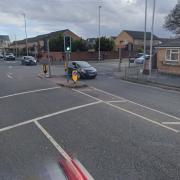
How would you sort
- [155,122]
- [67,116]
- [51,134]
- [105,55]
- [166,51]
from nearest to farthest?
[51,134] < [155,122] < [67,116] < [166,51] < [105,55]

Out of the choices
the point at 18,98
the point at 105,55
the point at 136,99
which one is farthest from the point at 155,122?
the point at 105,55

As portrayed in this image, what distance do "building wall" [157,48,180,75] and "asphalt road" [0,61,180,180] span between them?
51.0 feet

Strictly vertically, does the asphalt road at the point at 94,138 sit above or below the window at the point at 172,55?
below

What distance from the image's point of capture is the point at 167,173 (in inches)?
212

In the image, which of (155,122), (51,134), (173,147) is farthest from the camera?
(155,122)

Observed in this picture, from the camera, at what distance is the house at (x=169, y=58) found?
28223 millimetres

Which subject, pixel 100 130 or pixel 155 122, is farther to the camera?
pixel 155 122

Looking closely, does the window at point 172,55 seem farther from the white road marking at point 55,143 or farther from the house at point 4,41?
the house at point 4,41

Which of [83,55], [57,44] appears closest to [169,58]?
[83,55]

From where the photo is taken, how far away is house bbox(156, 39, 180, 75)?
92.6 feet

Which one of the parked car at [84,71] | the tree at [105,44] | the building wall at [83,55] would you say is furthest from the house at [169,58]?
the tree at [105,44]

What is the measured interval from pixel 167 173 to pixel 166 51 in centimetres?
2575

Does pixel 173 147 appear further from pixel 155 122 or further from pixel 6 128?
pixel 6 128

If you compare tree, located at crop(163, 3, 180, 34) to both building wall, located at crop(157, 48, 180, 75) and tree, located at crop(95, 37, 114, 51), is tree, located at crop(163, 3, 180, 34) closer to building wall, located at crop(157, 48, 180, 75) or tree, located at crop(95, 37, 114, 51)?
tree, located at crop(95, 37, 114, 51)
